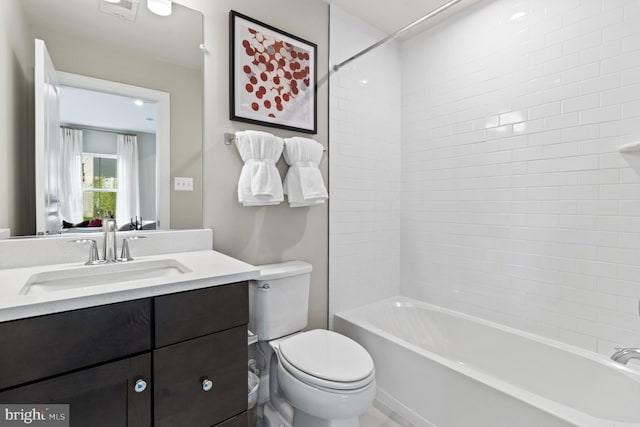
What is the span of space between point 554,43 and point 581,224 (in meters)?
1.06

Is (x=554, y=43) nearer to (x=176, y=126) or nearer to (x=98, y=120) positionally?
(x=176, y=126)

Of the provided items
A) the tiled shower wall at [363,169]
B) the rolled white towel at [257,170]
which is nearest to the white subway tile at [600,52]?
the tiled shower wall at [363,169]

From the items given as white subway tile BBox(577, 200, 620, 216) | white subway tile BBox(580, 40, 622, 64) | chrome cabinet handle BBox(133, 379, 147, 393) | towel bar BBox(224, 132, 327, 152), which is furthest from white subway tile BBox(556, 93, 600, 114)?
chrome cabinet handle BBox(133, 379, 147, 393)

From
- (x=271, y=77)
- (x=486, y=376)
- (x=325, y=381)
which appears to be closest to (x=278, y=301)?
(x=325, y=381)

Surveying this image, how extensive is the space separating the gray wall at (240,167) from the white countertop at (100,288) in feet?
1.49

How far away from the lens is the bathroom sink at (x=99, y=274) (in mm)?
1077

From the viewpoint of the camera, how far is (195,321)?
101 cm

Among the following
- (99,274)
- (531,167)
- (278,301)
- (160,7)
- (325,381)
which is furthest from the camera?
(531,167)

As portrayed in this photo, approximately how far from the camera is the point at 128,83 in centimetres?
145

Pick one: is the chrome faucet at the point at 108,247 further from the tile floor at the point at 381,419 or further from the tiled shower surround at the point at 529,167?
the tile floor at the point at 381,419

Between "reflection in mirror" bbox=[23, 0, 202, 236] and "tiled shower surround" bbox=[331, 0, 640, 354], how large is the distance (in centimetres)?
104

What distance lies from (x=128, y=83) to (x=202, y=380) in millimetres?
1344

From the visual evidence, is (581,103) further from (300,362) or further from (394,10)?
(300,362)

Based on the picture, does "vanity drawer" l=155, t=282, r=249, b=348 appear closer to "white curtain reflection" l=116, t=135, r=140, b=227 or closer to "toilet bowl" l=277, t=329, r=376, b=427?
"toilet bowl" l=277, t=329, r=376, b=427
